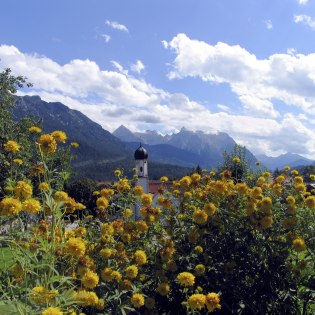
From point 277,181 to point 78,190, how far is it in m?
41.1

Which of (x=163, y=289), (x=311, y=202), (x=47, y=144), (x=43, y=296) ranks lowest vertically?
(x=163, y=289)

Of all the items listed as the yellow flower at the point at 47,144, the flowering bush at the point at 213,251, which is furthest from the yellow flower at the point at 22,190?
the flowering bush at the point at 213,251

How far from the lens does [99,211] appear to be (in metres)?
3.78

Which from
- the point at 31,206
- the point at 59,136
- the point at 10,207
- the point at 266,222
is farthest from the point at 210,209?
the point at 10,207

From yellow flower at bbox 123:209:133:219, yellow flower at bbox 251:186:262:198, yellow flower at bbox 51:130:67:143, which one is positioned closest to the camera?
yellow flower at bbox 51:130:67:143

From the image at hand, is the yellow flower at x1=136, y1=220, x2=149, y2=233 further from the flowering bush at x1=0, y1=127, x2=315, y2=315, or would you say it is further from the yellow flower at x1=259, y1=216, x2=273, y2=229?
the yellow flower at x1=259, y1=216, x2=273, y2=229

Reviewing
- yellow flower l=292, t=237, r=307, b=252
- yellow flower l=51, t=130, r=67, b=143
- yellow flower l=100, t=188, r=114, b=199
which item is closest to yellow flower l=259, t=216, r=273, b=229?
yellow flower l=292, t=237, r=307, b=252

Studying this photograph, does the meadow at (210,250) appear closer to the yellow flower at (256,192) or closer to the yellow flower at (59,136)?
the yellow flower at (256,192)

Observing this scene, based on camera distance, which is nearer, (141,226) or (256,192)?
(141,226)

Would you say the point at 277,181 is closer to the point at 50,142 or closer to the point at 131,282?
the point at 131,282

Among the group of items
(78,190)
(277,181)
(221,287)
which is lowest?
(78,190)

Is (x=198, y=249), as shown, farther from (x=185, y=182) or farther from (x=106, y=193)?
(x=106, y=193)

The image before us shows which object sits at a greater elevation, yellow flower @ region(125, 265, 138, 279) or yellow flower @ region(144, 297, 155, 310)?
yellow flower @ region(125, 265, 138, 279)

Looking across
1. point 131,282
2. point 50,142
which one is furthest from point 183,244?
point 50,142
